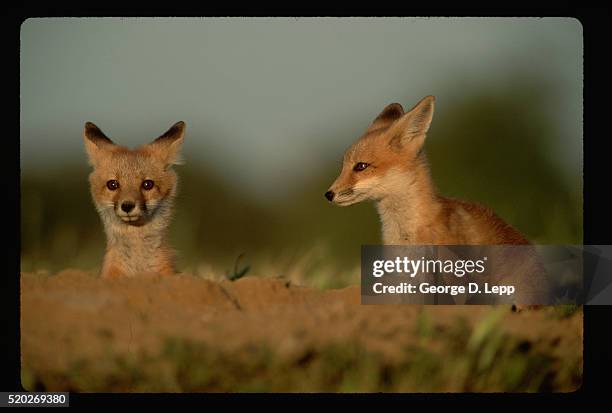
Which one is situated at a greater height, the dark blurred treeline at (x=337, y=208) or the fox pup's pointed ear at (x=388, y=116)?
the fox pup's pointed ear at (x=388, y=116)

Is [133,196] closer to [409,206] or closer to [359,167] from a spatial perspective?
[359,167]

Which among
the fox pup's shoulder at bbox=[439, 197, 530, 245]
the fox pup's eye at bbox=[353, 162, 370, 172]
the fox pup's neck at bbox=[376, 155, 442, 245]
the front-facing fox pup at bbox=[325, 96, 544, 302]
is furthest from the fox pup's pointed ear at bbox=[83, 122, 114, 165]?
the fox pup's shoulder at bbox=[439, 197, 530, 245]

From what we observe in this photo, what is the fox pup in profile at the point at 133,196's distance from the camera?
20.6ft

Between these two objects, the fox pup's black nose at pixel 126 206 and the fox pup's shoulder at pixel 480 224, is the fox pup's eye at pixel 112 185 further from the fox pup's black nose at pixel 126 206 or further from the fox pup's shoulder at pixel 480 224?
the fox pup's shoulder at pixel 480 224

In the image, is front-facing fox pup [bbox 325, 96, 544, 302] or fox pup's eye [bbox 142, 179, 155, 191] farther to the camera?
fox pup's eye [bbox 142, 179, 155, 191]

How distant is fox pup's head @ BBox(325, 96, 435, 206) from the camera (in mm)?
6246

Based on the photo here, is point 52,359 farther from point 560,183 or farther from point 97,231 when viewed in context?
point 560,183

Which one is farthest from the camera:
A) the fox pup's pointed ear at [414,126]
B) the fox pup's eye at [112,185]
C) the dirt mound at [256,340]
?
the fox pup's eye at [112,185]

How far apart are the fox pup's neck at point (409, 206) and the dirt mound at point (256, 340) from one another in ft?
1.84

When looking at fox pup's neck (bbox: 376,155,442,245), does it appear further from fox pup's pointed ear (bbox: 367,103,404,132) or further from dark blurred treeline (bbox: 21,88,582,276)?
fox pup's pointed ear (bbox: 367,103,404,132)

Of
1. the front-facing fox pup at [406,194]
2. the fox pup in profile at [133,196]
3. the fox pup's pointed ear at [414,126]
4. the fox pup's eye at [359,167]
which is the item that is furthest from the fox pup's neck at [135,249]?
the fox pup's pointed ear at [414,126]

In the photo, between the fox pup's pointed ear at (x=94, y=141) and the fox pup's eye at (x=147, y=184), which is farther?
the fox pup's eye at (x=147, y=184)

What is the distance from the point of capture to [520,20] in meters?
6.12
